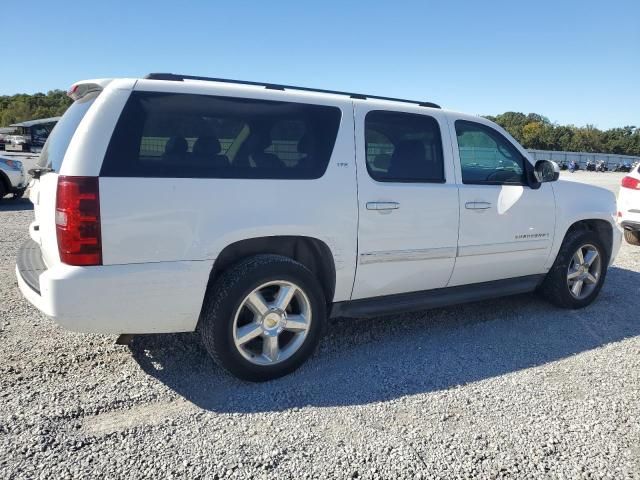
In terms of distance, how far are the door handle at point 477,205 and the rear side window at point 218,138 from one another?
4.26 ft

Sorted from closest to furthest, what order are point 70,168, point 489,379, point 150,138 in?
point 70,168
point 150,138
point 489,379

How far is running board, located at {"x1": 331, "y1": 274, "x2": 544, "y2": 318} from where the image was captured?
144 inches

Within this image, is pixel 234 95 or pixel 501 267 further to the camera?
pixel 501 267

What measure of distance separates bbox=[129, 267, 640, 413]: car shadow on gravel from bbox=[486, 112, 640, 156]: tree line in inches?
3994

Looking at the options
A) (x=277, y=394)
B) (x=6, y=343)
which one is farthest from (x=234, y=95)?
(x=6, y=343)

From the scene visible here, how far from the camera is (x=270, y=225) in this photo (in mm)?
3113

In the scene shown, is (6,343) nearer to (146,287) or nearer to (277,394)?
(146,287)

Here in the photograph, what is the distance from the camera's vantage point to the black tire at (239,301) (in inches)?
120

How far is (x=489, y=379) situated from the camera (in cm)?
343

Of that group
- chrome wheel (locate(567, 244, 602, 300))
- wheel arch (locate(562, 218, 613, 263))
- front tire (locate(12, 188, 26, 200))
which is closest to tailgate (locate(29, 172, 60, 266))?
chrome wheel (locate(567, 244, 602, 300))

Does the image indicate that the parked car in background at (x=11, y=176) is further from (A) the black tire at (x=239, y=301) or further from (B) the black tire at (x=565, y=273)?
(B) the black tire at (x=565, y=273)

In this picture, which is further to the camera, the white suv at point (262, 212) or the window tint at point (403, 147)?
the window tint at point (403, 147)

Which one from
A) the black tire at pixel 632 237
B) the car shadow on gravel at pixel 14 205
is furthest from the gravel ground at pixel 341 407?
the car shadow on gravel at pixel 14 205

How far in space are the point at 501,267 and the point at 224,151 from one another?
2.69m
